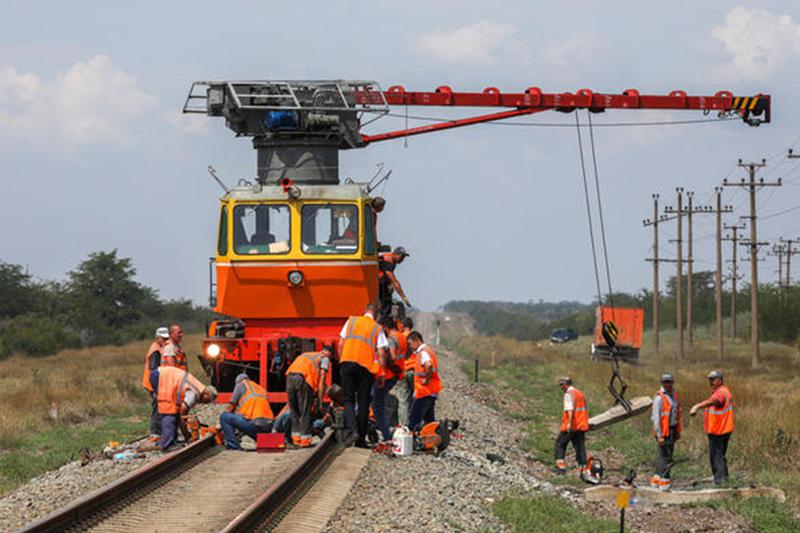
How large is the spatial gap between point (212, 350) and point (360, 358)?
274 cm

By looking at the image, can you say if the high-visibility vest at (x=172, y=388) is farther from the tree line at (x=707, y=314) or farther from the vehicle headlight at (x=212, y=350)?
the tree line at (x=707, y=314)

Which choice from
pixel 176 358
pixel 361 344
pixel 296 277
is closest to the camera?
pixel 361 344

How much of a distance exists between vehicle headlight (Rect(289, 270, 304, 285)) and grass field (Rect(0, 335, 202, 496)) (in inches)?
171

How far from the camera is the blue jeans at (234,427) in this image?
15.3 m

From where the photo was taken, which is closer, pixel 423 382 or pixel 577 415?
pixel 423 382

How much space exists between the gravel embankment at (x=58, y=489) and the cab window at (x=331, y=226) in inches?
154

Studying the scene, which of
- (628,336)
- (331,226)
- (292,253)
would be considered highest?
(331,226)

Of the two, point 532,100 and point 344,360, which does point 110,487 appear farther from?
point 532,100

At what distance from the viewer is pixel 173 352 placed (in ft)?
54.0

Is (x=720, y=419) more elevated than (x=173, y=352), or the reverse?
(x=173, y=352)

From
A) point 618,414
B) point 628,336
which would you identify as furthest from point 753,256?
point 618,414

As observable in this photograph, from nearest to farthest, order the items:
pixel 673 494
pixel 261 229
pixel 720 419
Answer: pixel 673 494
pixel 720 419
pixel 261 229

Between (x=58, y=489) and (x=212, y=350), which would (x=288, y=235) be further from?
(x=58, y=489)

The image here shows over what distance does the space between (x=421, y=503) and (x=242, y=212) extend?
6785 millimetres
